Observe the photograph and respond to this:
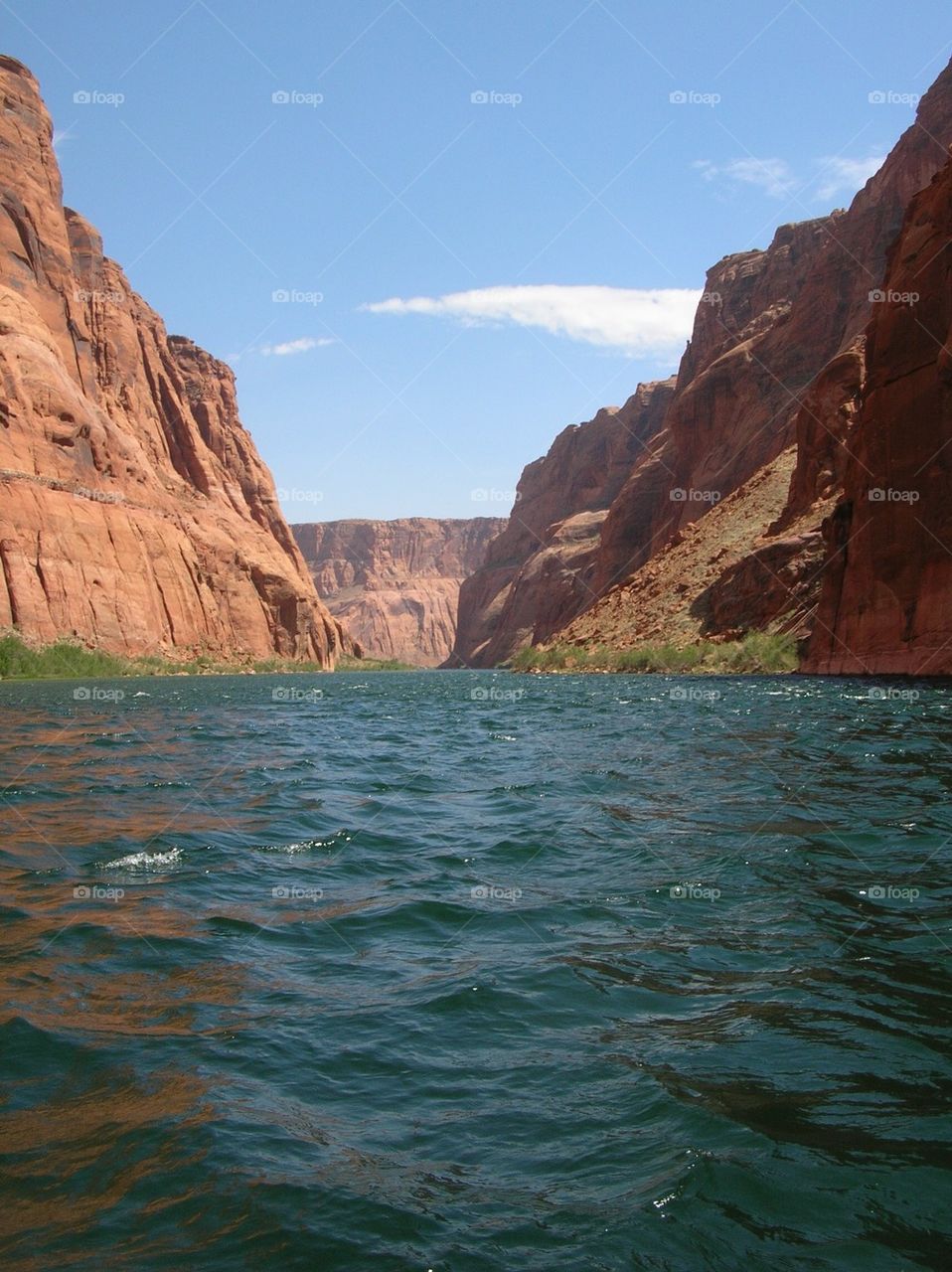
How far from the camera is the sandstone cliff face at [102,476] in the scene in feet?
276

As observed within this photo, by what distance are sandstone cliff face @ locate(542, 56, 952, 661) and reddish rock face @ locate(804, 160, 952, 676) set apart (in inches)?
167

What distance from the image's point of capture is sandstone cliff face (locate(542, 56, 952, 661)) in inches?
2552

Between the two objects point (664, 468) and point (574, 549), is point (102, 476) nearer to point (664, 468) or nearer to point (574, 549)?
point (664, 468)

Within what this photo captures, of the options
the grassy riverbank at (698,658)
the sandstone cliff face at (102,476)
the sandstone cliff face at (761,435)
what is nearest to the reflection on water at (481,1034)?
the grassy riverbank at (698,658)

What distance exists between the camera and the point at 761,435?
94375 millimetres

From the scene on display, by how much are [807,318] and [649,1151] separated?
98419 mm

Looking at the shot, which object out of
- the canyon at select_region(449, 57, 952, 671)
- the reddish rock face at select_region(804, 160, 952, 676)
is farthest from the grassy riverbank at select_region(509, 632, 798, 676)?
the reddish rock face at select_region(804, 160, 952, 676)

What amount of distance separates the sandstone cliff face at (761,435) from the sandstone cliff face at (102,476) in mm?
38681

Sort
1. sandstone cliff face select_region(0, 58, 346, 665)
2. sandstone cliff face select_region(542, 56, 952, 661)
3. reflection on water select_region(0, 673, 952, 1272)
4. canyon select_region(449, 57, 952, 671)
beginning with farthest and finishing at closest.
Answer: sandstone cliff face select_region(0, 58, 346, 665) → sandstone cliff face select_region(542, 56, 952, 661) → canyon select_region(449, 57, 952, 671) → reflection on water select_region(0, 673, 952, 1272)

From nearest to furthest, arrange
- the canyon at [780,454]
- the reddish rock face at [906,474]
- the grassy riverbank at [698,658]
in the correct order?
1. the reddish rock face at [906,474]
2. the canyon at [780,454]
3. the grassy riverbank at [698,658]

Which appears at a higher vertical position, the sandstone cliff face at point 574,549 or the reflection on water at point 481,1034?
the sandstone cliff face at point 574,549

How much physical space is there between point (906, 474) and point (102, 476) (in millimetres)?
75938

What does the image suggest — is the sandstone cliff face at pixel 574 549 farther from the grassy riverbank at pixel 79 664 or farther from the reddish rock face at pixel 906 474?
the reddish rock face at pixel 906 474

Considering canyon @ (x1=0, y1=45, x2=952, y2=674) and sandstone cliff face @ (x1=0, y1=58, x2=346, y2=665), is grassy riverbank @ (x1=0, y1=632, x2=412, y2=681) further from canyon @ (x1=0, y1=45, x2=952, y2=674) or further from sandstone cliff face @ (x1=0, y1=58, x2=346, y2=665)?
canyon @ (x1=0, y1=45, x2=952, y2=674)
